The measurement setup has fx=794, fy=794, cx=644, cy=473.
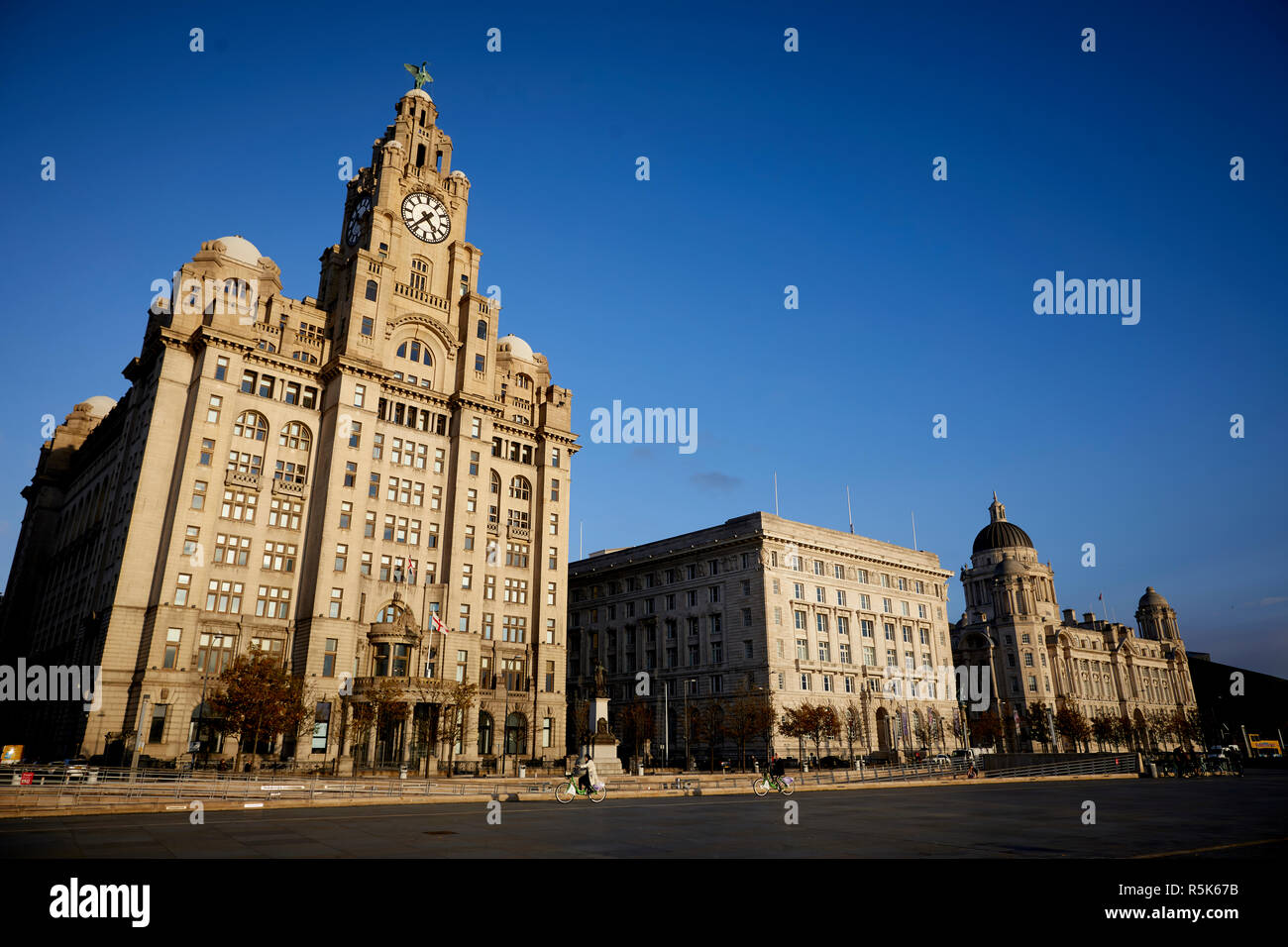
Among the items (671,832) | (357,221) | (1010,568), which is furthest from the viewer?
(1010,568)

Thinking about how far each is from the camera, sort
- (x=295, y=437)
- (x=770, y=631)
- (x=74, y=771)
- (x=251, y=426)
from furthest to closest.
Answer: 1. (x=770, y=631)
2. (x=295, y=437)
3. (x=251, y=426)
4. (x=74, y=771)

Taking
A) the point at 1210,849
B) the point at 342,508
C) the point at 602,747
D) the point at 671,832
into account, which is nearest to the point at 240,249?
the point at 342,508

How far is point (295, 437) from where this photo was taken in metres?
68.5

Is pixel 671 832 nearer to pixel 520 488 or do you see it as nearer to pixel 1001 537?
pixel 520 488

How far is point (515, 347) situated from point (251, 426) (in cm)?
3064

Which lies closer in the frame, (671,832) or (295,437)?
(671,832)

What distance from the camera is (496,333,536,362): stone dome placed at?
87625 mm

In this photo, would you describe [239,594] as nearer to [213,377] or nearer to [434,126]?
[213,377]

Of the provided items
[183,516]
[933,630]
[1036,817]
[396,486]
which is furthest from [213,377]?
[933,630]

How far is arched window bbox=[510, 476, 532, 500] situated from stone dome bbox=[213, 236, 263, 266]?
31.0 meters

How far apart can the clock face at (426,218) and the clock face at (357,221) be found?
13.6 ft

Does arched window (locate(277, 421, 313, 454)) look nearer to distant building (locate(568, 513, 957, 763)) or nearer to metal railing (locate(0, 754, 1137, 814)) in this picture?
metal railing (locate(0, 754, 1137, 814))

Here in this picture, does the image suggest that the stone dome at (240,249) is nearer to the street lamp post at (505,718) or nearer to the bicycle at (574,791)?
the street lamp post at (505,718)
